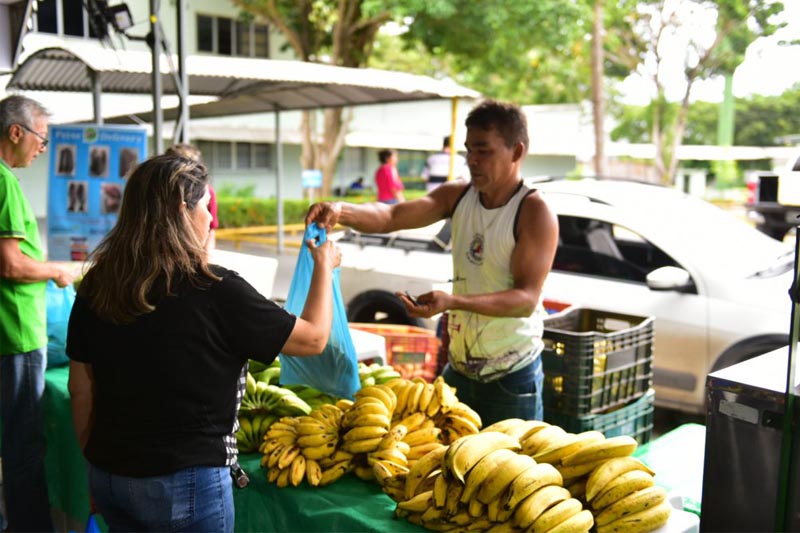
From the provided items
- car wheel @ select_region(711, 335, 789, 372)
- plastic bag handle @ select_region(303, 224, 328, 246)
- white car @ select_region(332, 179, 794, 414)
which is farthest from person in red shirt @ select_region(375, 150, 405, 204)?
plastic bag handle @ select_region(303, 224, 328, 246)

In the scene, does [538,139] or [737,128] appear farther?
[737,128]

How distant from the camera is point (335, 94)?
12031mm

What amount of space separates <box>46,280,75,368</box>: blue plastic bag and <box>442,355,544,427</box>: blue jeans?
2.45 m

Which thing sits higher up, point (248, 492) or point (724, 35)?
point (724, 35)

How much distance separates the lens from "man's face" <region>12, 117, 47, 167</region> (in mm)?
3772

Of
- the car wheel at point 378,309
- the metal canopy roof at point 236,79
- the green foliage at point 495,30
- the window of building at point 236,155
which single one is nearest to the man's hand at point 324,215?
the car wheel at point 378,309

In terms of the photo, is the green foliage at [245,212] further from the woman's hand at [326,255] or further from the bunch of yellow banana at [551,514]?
the bunch of yellow banana at [551,514]

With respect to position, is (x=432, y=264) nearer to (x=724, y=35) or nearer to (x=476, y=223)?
(x=476, y=223)

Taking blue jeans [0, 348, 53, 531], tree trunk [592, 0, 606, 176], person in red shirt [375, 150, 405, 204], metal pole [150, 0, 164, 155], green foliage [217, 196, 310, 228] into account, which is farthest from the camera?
green foliage [217, 196, 310, 228]

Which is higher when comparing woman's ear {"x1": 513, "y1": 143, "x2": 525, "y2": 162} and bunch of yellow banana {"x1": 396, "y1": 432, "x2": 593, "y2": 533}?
woman's ear {"x1": 513, "y1": 143, "x2": 525, "y2": 162}

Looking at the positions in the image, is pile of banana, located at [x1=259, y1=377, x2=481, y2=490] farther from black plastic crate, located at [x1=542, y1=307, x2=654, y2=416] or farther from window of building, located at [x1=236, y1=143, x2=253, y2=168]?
window of building, located at [x1=236, y1=143, x2=253, y2=168]

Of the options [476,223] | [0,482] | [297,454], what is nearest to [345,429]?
[297,454]

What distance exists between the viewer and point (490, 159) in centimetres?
325

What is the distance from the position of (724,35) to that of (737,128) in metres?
30.3
